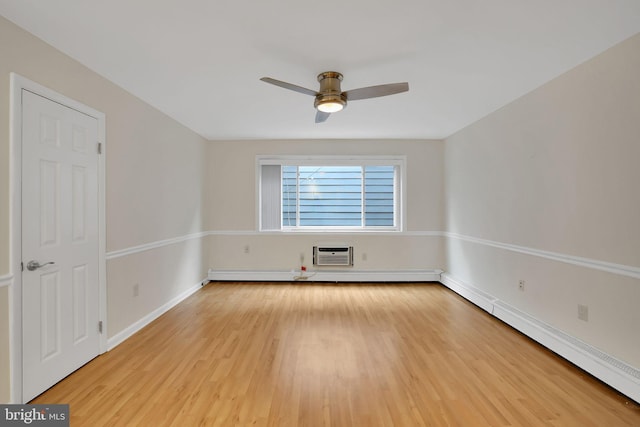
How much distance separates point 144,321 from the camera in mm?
3271

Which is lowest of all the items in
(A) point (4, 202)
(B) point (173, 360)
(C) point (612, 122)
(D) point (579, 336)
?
(B) point (173, 360)

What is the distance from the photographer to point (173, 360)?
255cm

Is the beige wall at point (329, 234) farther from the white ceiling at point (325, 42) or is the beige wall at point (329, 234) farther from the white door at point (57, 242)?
the white door at point (57, 242)

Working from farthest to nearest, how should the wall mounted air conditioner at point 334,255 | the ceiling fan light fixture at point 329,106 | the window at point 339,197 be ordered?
the window at point 339,197
the wall mounted air conditioner at point 334,255
the ceiling fan light fixture at point 329,106

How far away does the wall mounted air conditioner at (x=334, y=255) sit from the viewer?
5.19 meters

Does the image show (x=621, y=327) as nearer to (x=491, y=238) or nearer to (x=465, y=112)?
(x=491, y=238)

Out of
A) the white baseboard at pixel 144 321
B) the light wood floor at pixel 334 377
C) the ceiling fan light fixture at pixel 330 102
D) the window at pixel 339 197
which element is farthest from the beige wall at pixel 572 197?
the white baseboard at pixel 144 321

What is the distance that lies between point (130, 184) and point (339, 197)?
3228 mm

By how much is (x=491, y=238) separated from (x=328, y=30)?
119 inches

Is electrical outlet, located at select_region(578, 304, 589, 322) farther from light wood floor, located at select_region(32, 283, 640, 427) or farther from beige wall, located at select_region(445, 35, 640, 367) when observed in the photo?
light wood floor, located at select_region(32, 283, 640, 427)

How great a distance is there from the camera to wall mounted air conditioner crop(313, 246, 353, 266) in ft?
17.0

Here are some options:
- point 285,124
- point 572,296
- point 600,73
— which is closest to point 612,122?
point 600,73

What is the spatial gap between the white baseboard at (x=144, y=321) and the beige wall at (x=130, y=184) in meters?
0.05

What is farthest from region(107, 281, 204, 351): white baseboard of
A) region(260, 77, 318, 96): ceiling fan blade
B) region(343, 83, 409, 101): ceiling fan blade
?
region(343, 83, 409, 101): ceiling fan blade
